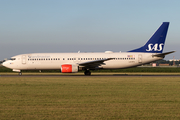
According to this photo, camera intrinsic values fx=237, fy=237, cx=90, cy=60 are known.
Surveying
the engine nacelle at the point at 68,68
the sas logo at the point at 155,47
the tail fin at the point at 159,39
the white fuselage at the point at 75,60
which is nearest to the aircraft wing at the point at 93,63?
the white fuselage at the point at 75,60

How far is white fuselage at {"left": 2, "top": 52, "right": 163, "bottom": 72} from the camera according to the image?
34250mm

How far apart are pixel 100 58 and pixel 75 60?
3.66 metres

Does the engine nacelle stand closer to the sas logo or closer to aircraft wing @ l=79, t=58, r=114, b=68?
aircraft wing @ l=79, t=58, r=114, b=68

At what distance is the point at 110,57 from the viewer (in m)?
34.6

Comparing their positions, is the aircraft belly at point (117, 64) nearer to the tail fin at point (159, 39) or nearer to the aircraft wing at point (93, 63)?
the aircraft wing at point (93, 63)

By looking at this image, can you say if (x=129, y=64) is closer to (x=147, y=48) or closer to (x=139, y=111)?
(x=147, y=48)

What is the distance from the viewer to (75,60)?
34.6 metres

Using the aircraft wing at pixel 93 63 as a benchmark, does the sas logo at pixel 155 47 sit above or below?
above

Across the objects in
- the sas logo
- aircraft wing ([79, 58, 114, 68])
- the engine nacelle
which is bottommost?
the engine nacelle

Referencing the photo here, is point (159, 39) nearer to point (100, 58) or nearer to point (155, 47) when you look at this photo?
point (155, 47)

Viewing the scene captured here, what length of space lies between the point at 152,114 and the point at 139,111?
0.61m

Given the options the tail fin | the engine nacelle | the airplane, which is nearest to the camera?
Answer: the engine nacelle

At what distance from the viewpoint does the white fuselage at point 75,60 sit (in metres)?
34.2

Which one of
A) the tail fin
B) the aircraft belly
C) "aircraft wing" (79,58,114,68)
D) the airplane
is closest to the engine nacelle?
"aircraft wing" (79,58,114,68)
